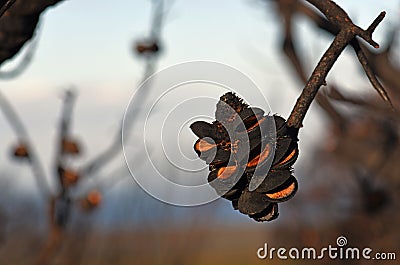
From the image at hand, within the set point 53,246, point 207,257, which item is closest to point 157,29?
point 53,246

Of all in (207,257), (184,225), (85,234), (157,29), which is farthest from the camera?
(207,257)

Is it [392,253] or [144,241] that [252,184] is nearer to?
[392,253]

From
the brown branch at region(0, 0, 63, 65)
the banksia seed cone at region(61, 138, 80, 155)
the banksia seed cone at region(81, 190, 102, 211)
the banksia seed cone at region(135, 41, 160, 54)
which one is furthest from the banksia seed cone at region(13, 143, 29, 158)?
the brown branch at region(0, 0, 63, 65)

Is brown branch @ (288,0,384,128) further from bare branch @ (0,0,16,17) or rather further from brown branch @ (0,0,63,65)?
brown branch @ (0,0,63,65)

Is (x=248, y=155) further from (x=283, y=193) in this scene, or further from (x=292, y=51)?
(x=292, y=51)

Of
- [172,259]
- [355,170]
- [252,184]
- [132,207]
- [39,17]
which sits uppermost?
[39,17]

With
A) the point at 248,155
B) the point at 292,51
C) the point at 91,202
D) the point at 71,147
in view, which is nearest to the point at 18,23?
the point at 248,155
